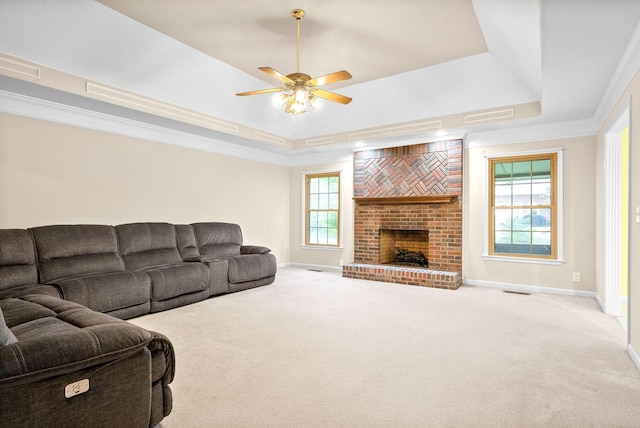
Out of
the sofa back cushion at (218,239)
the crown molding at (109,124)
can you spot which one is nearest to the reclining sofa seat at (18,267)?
the crown molding at (109,124)

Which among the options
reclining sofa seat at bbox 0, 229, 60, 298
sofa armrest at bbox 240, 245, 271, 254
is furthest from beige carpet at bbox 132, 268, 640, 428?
sofa armrest at bbox 240, 245, 271, 254

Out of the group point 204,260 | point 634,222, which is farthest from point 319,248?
point 634,222

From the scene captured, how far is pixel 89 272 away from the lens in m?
3.91

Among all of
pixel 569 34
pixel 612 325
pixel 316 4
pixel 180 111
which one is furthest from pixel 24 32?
pixel 612 325

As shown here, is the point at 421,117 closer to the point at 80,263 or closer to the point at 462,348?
the point at 462,348

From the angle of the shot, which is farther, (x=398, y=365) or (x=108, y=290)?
(x=108, y=290)

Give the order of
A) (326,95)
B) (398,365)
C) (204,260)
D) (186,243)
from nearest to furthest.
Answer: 1. (398,365)
2. (326,95)
3. (204,260)
4. (186,243)

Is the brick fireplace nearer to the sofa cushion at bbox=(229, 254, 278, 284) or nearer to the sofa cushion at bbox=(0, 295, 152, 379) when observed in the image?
the sofa cushion at bbox=(229, 254, 278, 284)

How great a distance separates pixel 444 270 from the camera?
5941 mm

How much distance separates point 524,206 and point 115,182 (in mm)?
6069

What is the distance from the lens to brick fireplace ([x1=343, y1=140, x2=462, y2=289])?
5.92m

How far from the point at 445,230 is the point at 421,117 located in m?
1.96

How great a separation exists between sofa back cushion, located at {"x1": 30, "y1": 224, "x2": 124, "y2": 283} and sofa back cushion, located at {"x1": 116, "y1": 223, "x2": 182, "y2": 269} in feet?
0.41

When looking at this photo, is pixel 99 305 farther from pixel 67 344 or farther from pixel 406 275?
pixel 406 275
